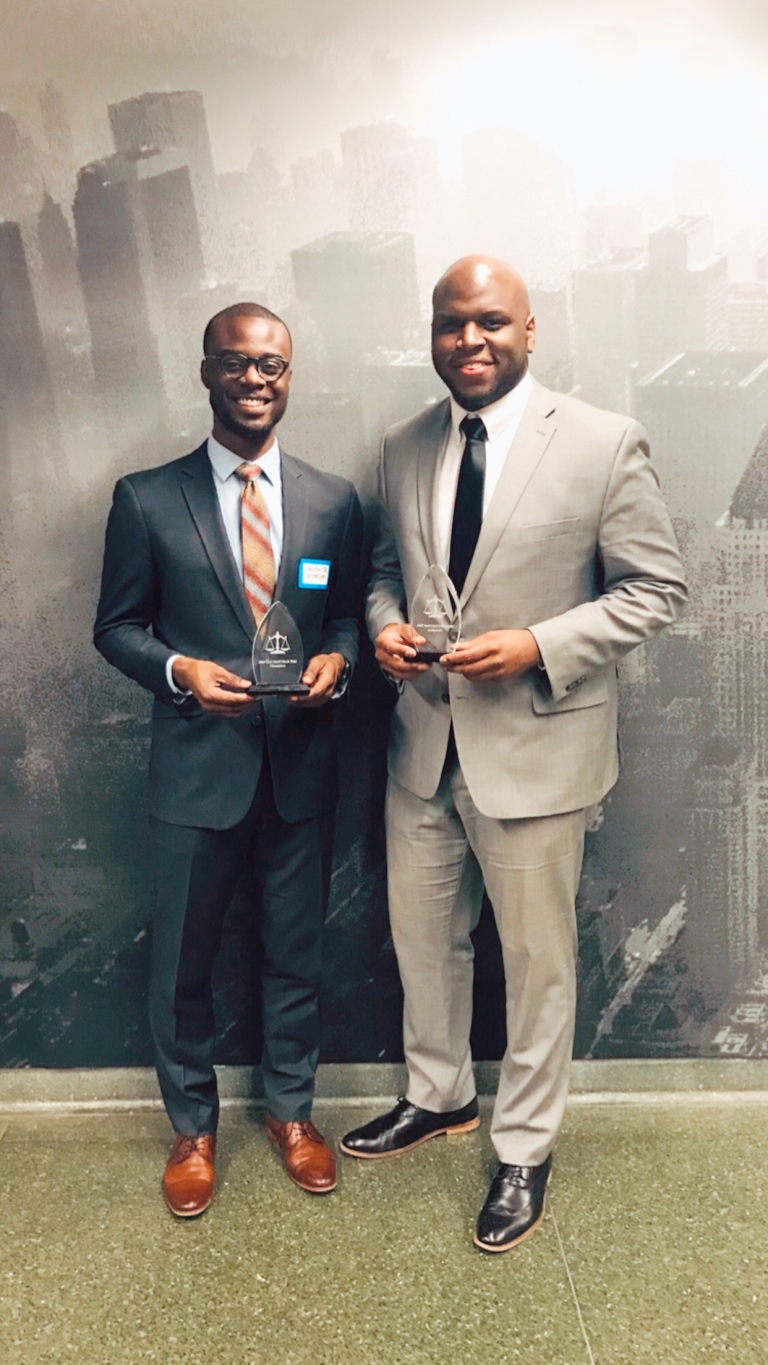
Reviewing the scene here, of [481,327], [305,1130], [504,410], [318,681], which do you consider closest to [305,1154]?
[305,1130]

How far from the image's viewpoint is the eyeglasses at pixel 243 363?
2.17 m

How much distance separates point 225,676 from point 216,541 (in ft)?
0.97

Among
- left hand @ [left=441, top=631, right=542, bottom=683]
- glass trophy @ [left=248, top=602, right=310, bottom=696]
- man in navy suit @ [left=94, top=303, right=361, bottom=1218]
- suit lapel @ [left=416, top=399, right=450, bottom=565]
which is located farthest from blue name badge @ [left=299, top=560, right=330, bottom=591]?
left hand @ [left=441, top=631, right=542, bottom=683]

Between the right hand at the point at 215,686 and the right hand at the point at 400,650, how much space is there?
28 centimetres

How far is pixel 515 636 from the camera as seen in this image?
2082mm

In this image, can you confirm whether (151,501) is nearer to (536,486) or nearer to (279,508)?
(279,508)

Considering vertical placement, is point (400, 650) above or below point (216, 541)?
below

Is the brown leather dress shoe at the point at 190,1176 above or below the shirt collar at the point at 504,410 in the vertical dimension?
below

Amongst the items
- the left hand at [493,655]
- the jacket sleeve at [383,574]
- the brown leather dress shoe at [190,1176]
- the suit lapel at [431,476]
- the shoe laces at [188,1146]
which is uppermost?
the suit lapel at [431,476]

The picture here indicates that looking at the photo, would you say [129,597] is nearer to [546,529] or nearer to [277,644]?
[277,644]

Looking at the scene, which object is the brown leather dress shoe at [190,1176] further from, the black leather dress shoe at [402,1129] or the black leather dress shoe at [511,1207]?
the black leather dress shoe at [511,1207]

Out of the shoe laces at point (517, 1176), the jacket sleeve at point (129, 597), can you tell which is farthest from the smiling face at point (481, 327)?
the shoe laces at point (517, 1176)

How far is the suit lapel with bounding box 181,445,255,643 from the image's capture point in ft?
7.27

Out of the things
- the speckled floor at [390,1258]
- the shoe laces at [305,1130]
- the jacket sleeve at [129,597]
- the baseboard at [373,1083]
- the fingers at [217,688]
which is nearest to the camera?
the speckled floor at [390,1258]
